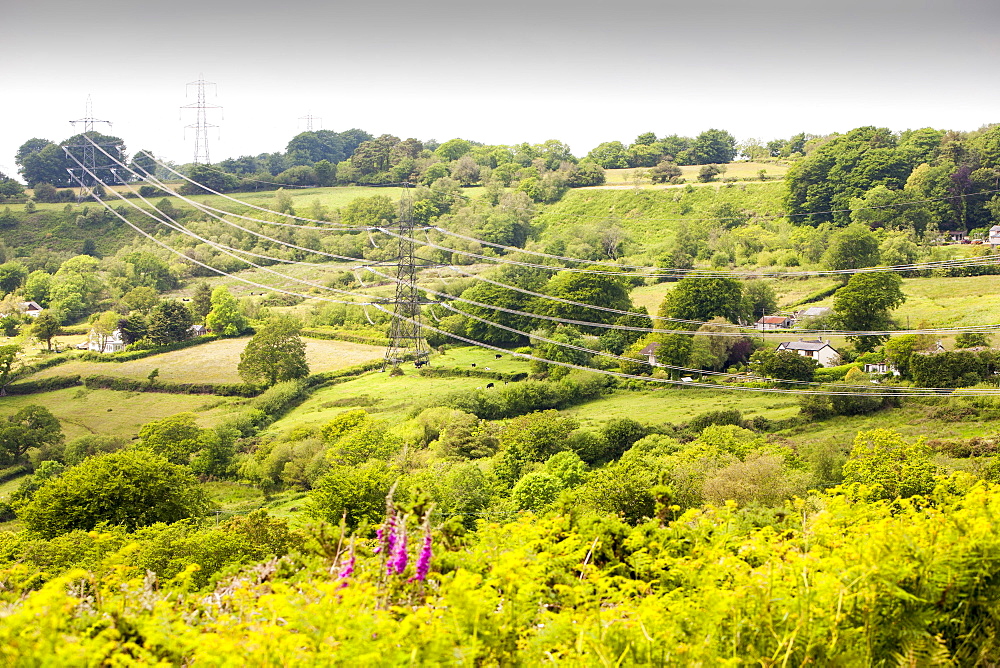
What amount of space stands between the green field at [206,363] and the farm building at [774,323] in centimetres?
1345

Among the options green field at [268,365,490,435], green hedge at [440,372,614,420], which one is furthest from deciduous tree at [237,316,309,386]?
green hedge at [440,372,614,420]

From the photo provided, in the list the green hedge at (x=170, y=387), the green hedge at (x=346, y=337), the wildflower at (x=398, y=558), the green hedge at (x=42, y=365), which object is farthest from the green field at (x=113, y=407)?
the wildflower at (x=398, y=558)

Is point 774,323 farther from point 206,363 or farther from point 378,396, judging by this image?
point 206,363

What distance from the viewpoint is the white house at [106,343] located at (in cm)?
3272

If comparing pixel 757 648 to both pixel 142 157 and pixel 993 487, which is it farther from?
pixel 142 157

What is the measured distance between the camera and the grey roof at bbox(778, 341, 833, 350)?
84.8 feet

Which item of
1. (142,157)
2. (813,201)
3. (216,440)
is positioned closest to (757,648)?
(216,440)

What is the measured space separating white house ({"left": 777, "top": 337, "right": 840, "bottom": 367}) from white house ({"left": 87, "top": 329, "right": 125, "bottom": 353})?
78.8ft

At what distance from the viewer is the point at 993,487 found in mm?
7629

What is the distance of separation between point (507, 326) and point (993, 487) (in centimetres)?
2618

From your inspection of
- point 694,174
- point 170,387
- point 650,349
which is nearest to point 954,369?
point 650,349

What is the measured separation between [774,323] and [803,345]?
289 cm

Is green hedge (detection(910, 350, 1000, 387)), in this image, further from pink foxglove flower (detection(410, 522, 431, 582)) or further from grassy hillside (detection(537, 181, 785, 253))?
pink foxglove flower (detection(410, 522, 431, 582))

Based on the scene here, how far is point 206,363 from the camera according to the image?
1246 inches
